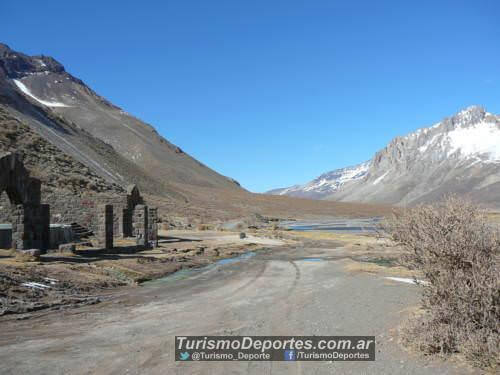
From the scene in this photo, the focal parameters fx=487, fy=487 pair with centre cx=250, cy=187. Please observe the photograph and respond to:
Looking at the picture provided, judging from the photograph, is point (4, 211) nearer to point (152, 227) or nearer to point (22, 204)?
point (152, 227)

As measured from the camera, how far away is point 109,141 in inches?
6019

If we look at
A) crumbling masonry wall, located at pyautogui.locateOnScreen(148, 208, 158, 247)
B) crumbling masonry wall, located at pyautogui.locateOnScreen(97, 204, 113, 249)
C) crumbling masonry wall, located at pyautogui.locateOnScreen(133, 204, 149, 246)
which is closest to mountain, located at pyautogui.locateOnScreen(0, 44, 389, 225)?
crumbling masonry wall, located at pyautogui.locateOnScreen(148, 208, 158, 247)

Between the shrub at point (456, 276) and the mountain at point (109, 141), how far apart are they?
232 feet

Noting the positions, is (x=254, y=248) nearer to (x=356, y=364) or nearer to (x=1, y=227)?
(x=1, y=227)

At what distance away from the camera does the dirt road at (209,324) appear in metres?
7.22

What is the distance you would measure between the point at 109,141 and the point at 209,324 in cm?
15016

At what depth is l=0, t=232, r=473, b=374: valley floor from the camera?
7227 mm

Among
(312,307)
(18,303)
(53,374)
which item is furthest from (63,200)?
(53,374)

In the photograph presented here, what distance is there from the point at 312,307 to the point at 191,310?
292 centimetres

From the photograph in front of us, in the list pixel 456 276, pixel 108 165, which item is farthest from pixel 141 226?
pixel 108 165

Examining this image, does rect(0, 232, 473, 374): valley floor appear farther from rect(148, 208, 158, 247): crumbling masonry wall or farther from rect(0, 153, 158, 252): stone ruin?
rect(148, 208, 158, 247): crumbling masonry wall

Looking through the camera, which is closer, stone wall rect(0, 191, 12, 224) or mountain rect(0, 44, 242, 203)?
stone wall rect(0, 191, 12, 224)

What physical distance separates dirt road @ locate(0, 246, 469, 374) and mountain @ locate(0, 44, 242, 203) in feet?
209

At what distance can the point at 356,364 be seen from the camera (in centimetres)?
716
